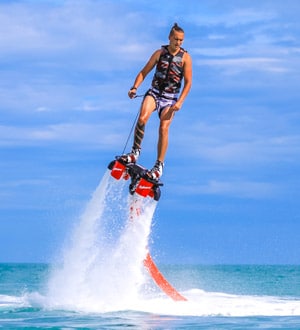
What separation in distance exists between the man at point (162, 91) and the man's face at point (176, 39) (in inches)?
1.4

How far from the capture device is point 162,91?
1733 cm

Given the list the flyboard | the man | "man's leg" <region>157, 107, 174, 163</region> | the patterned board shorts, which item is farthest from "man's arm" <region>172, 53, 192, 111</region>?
the flyboard

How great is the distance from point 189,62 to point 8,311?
7.26m

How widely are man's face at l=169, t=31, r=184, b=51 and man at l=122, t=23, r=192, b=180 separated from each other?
0.03 meters

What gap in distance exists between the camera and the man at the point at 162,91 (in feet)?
56.3

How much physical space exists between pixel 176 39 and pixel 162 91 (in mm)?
1052

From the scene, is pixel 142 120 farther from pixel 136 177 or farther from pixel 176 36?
pixel 176 36

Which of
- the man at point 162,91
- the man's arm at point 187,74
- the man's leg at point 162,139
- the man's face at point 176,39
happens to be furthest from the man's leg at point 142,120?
the man's face at point 176,39

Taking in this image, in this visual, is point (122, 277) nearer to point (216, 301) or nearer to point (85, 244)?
point (85, 244)

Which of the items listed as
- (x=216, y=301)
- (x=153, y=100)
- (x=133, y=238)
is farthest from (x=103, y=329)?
(x=216, y=301)

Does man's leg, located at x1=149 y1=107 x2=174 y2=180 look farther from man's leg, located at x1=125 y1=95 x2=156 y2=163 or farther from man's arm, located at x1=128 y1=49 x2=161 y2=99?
man's arm, located at x1=128 y1=49 x2=161 y2=99

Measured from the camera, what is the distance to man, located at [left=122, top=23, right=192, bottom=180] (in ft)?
56.3

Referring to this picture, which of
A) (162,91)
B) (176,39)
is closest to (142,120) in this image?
(162,91)

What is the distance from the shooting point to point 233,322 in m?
17.5
